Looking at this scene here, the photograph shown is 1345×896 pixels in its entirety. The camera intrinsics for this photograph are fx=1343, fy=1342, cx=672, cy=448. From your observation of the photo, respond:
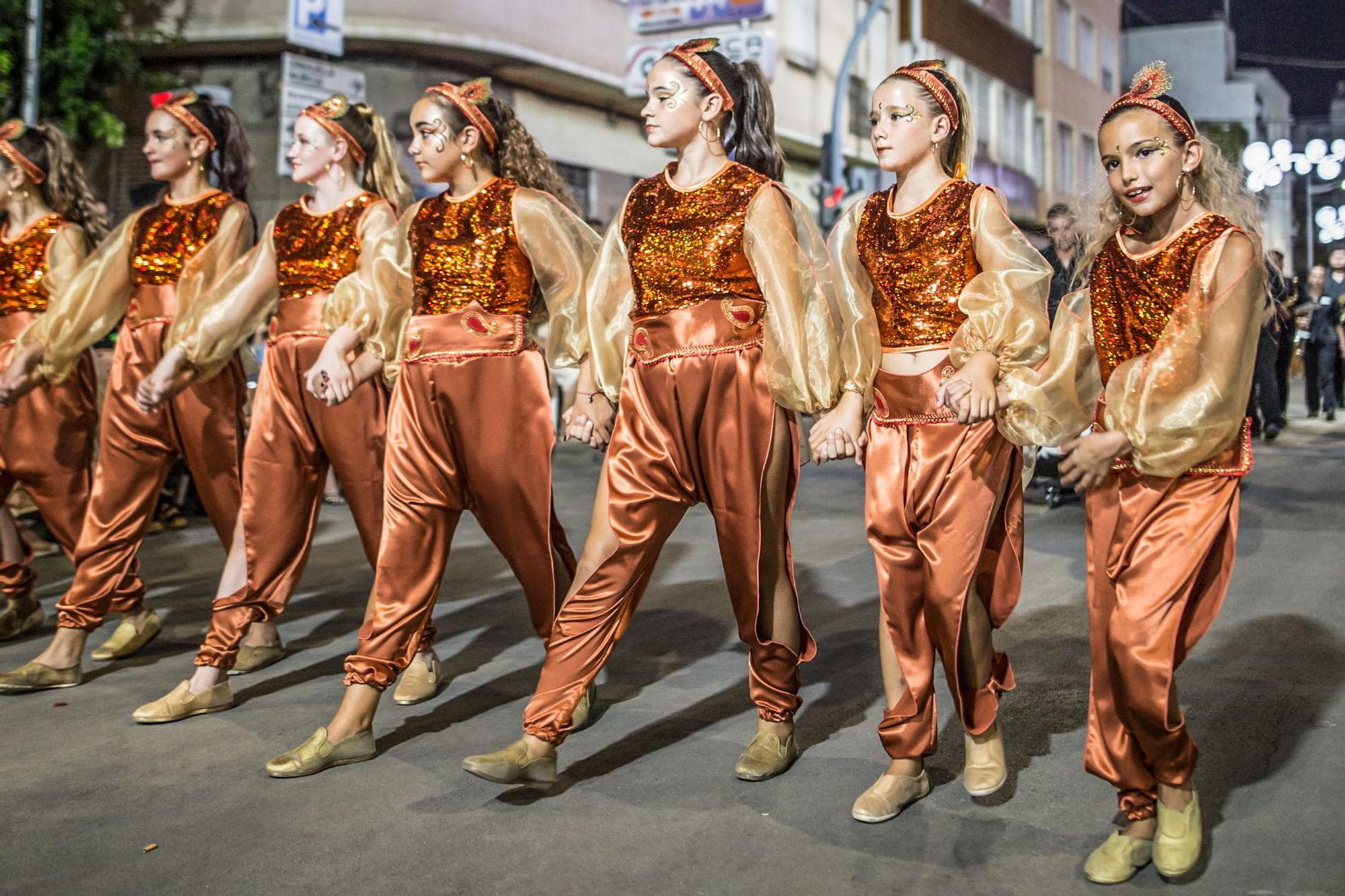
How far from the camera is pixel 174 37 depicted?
14.8m

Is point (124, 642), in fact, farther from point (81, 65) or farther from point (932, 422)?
point (81, 65)

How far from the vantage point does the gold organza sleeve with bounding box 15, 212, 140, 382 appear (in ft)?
16.3

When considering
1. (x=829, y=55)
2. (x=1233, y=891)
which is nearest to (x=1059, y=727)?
(x=1233, y=891)

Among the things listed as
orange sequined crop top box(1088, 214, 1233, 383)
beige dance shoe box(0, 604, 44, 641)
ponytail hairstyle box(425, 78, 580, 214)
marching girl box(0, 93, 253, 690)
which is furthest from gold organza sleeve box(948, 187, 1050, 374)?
beige dance shoe box(0, 604, 44, 641)

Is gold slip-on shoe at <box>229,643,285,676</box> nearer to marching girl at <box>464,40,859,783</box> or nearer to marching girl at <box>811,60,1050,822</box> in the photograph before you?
marching girl at <box>464,40,859,783</box>

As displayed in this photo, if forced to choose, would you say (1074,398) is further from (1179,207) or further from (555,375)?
(555,375)

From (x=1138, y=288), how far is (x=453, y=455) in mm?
2020

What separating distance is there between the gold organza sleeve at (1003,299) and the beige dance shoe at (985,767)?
39.2 inches

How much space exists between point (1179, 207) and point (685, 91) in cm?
135

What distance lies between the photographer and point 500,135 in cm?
420

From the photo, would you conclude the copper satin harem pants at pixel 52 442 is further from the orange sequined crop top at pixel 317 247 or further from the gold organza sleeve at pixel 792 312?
the gold organza sleeve at pixel 792 312

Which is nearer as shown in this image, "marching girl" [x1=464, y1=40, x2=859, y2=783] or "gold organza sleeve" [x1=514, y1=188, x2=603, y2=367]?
"marching girl" [x1=464, y1=40, x2=859, y2=783]

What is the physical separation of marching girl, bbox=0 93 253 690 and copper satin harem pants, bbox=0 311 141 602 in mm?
324

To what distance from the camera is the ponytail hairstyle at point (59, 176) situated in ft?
17.3
